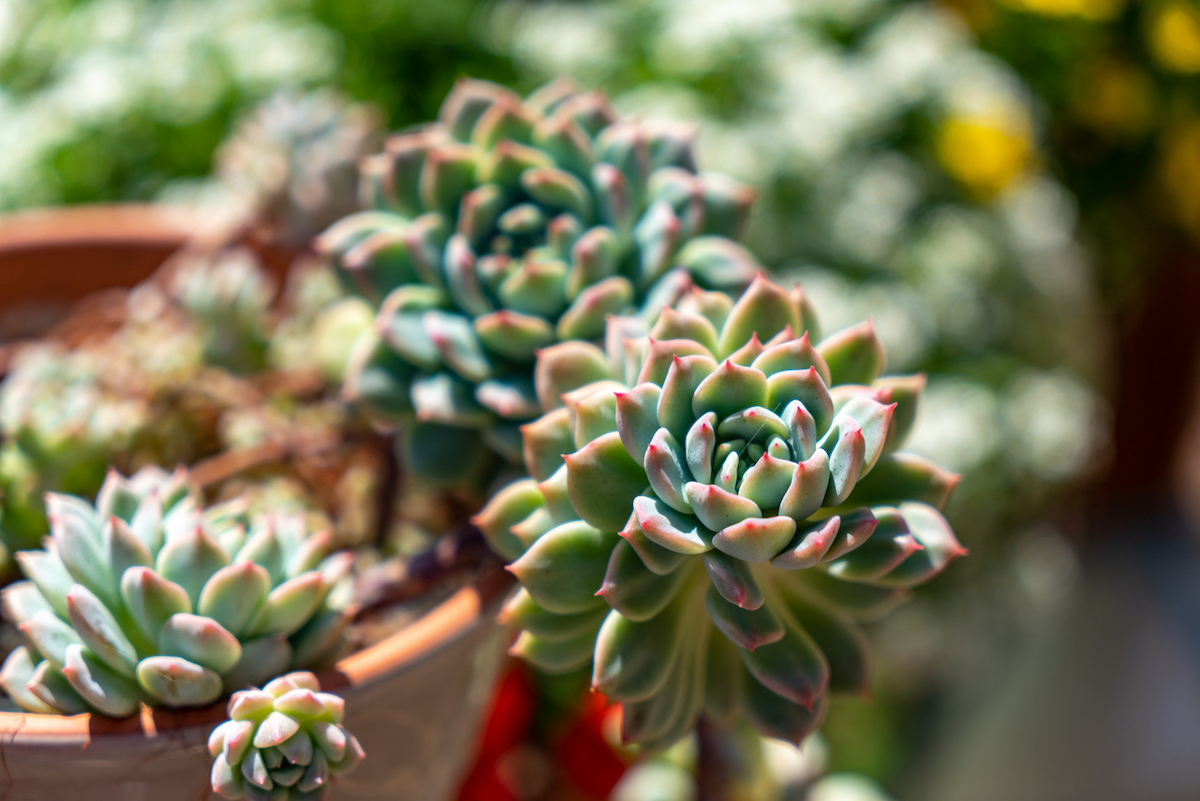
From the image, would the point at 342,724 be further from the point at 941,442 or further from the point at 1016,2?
the point at 1016,2

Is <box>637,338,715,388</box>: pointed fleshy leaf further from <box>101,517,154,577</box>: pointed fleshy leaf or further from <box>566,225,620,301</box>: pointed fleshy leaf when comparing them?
<box>101,517,154,577</box>: pointed fleshy leaf

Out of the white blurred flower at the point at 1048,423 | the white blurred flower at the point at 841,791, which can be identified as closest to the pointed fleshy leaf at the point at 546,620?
the white blurred flower at the point at 841,791

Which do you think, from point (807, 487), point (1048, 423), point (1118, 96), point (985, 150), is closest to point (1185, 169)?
point (1118, 96)

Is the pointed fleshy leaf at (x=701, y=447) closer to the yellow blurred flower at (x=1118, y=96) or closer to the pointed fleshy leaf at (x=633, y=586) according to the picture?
the pointed fleshy leaf at (x=633, y=586)

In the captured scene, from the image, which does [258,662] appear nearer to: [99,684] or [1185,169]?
[99,684]

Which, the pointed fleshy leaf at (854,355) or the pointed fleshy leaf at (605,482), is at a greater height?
the pointed fleshy leaf at (854,355)

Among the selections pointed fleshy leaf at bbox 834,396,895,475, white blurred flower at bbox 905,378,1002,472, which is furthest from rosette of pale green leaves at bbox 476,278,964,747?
white blurred flower at bbox 905,378,1002,472

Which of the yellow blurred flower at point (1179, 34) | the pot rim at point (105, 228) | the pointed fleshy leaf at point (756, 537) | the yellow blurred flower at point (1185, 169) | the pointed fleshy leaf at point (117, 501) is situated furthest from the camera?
the yellow blurred flower at point (1185, 169)
